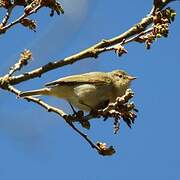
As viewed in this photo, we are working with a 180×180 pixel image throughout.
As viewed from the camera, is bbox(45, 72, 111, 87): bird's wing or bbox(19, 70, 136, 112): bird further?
bbox(45, 72, 111, 87): bird's wing

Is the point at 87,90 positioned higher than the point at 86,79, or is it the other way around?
the point at 86,79

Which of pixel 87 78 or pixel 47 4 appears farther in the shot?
pixel 87 78

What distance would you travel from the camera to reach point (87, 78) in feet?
18.6

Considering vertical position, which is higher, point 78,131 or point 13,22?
point 13,22

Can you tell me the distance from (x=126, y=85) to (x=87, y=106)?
1117mm

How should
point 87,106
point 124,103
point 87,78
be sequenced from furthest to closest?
point 87,78
point 87,106
point 124,103

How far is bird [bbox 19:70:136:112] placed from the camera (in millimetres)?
5152

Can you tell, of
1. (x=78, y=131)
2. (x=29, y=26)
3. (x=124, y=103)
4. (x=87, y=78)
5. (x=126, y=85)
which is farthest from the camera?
(x=126, y=85)

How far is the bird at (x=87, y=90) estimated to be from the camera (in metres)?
5.15

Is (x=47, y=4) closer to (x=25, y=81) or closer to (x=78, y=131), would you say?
(x=25, y=81)

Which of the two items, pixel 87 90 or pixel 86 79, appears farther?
pixel 86 79

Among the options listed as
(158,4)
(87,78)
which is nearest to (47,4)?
(158,4)

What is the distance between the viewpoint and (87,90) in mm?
5410

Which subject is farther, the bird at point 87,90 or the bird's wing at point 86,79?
the bird's wing at point 86,79
